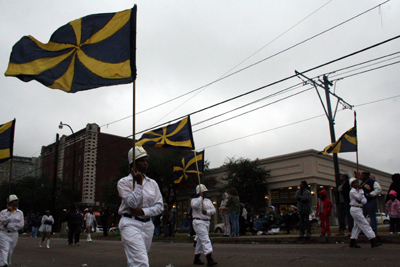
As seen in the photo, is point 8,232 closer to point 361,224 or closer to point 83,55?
point 83,55

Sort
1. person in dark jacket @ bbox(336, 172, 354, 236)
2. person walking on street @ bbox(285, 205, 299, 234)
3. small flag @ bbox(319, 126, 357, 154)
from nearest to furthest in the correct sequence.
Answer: person in dark jacket @ bbox(336, 172, 354, 236)
small flag @ bbox(319, 126, 357, 154)
person walking on street @ bbox(285, 205, 299, 234)

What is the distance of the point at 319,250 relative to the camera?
8742 millimetres

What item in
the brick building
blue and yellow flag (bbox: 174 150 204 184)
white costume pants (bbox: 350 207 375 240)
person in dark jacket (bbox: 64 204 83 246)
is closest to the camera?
white costume pants (bbox: 350 207 375 240)

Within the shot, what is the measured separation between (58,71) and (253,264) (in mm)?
5441

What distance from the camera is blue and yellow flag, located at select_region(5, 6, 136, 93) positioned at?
5.69 metres

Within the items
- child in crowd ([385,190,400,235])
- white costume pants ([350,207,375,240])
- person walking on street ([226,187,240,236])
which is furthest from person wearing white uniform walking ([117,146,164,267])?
person walking on street ([226,187,240,236])

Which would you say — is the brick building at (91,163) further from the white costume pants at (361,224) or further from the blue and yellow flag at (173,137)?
the white costume pants at (361,224)

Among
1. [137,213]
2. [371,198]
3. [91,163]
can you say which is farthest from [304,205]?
[91,163]

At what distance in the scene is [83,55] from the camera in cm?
605

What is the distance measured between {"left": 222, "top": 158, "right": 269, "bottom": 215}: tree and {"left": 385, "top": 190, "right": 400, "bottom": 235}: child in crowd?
781 inches

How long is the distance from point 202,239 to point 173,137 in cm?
473

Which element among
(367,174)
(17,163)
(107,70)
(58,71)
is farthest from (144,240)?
(17,163)

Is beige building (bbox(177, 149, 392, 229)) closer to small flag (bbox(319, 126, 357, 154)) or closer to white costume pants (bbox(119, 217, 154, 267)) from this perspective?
small flag (bbox(319, 126, 357, 154))

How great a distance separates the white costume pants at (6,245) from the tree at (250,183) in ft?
79.7
